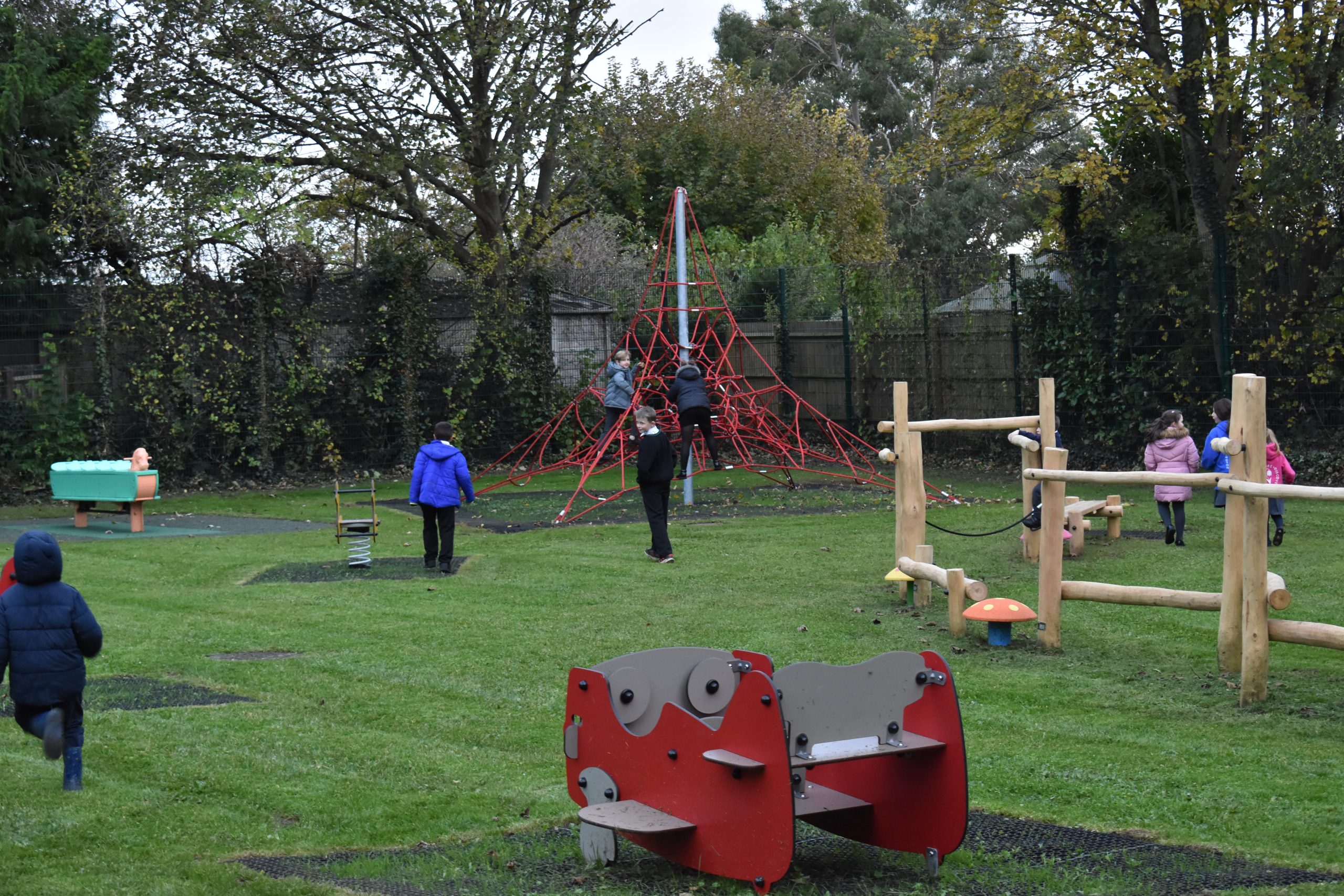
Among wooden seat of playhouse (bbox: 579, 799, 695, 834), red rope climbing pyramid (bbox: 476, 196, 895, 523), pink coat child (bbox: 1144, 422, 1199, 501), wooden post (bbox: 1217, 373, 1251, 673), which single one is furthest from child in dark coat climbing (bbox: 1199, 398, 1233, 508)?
wooden seat of playhouse (bbox: 579, 799, 695, 834)

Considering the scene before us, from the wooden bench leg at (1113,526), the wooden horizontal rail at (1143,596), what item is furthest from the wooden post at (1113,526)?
the wooden horizontal rail at (1143,596)

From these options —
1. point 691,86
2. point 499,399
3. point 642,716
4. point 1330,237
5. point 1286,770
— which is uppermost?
point 691,86

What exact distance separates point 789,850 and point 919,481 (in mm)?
6523

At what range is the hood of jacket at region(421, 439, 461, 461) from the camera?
12.3m

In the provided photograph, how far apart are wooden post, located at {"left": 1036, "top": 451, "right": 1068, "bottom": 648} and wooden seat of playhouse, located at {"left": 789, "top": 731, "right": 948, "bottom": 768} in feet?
12.8

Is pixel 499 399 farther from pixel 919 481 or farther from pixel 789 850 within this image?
pixel 789 850

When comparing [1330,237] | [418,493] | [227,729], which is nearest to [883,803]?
[227,729]

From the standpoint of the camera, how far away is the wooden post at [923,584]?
1016 cm

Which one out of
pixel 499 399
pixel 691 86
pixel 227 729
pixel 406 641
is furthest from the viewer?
pixel 691 86

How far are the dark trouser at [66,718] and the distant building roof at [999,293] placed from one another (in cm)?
1559

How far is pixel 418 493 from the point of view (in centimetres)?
1216

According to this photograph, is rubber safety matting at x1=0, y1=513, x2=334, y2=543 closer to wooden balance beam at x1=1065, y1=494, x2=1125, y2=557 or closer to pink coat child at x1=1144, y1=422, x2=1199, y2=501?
wooden balance beam at x1=1065, y1=494, x2=1125, y2=557

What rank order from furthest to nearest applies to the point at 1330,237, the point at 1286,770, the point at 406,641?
the point at 1330,237
the point at 406,641
the point at 1286,770

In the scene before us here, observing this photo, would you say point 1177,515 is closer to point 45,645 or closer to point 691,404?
point 691,404
